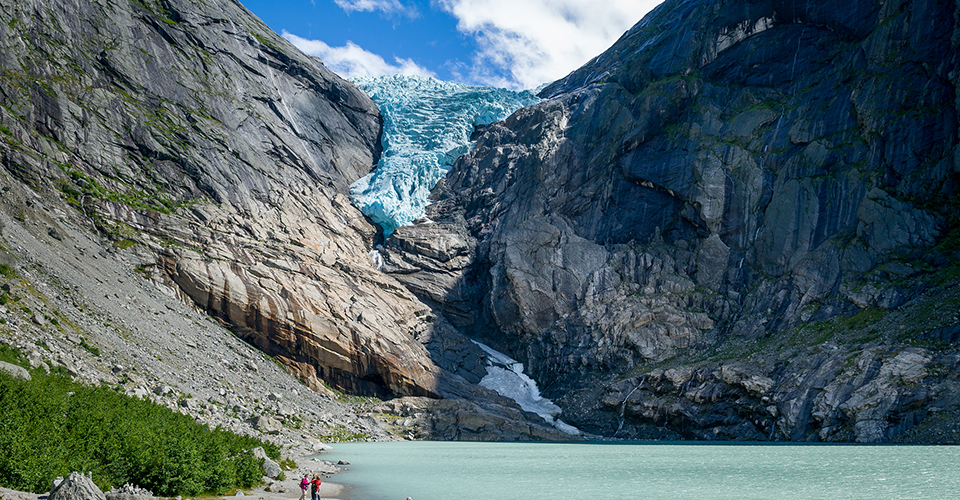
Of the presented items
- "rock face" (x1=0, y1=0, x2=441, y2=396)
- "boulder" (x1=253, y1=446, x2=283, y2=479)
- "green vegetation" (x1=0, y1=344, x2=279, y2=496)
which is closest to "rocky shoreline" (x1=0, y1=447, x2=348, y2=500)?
"boulder" (x1=253, y1=446, x2=283, y2=479)

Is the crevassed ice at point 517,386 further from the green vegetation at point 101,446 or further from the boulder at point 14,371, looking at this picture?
the boulder at point 14,371

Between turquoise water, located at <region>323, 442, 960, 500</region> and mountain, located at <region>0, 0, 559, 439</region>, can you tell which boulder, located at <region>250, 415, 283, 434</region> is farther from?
turquoise water, located at <region>323, 442, 960, 500</region>

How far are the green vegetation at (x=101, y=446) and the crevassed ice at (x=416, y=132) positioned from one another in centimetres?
7515

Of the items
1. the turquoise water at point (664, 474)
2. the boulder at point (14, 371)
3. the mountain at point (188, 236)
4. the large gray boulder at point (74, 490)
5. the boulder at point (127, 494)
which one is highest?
the mountain at point (188, 236)

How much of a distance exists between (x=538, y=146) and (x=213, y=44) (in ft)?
174

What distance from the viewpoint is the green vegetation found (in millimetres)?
15195

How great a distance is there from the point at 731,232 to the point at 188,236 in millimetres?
69202

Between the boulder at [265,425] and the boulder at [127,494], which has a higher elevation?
the boulder at [127,494]

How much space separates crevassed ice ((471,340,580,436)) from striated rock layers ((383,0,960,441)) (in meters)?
1.57

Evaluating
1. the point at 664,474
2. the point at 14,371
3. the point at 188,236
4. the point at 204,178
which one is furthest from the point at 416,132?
the point at 14,371

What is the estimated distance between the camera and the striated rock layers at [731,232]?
58.8 metres

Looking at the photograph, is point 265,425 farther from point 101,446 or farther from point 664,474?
point 664,474

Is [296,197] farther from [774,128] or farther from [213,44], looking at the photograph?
[774,128]

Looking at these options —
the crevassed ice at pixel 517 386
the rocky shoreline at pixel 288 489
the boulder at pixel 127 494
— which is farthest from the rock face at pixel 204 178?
the boulder at pixel 127 494
